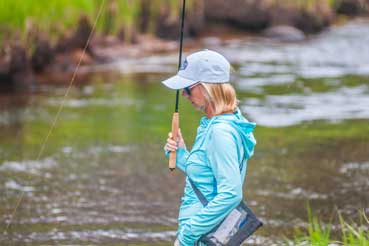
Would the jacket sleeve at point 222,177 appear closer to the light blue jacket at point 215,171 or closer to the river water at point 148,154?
the light blue jacket at point 215,171

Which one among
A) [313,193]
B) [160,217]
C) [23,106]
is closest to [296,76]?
[23,106]

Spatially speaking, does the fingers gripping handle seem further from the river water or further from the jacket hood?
the river water

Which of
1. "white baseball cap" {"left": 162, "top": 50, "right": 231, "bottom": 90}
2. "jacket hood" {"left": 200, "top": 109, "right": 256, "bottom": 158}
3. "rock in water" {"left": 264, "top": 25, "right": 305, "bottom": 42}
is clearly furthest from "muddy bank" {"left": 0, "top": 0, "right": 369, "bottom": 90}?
"jacket hood" {"left": 200, "top": 109, "right": 256, "bottom": 158}

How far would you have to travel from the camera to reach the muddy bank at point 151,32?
13.6 m

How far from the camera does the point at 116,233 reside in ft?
21.5

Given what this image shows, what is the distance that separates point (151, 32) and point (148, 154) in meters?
9.05

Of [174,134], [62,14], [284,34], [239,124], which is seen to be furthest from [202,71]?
[284,34]

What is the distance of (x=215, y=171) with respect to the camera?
3.55 meters

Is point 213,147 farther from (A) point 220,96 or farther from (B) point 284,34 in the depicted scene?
(B) point 284,34

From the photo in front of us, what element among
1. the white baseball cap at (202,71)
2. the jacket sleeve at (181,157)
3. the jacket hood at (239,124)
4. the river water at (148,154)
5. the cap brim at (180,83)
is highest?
the white baseball cap at (202,71)

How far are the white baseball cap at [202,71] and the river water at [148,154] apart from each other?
0.42 meters

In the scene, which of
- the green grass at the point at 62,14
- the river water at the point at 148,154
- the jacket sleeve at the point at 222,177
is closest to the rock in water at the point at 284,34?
the green grass at the point at 62,14

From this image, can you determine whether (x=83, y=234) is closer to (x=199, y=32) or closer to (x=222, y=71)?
(x=222, y=71)

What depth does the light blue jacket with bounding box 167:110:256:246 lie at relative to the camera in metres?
3.51
